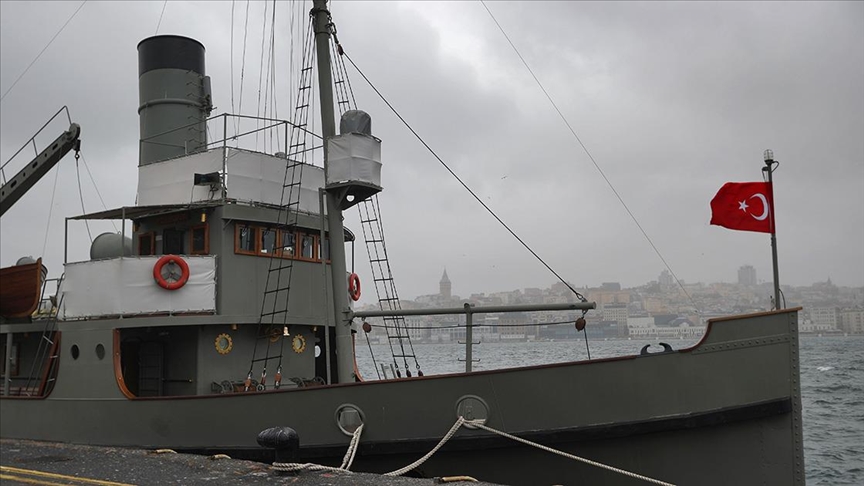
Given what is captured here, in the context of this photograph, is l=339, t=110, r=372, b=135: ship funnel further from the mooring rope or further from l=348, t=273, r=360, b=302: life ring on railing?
the mooring rope

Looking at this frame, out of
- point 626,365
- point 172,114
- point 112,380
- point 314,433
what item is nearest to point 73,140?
point 172,114

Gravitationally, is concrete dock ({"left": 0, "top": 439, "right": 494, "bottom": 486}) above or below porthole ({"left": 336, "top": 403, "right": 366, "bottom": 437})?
below

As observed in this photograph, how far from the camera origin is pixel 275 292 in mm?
12117

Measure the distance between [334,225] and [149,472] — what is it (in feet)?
14.4

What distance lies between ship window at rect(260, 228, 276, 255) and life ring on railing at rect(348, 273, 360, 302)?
2.02m

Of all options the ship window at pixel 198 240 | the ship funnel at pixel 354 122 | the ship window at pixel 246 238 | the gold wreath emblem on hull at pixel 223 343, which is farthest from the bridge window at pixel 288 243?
the ship funnel at pixel 354 122

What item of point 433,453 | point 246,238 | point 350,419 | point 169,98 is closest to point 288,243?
point 246,238

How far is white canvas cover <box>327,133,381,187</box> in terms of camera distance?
10.8 m

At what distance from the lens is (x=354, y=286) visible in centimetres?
1397

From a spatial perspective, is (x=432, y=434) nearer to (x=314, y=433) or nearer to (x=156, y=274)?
(x=314, y=433)

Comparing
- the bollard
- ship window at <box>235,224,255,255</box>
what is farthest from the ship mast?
the bollard

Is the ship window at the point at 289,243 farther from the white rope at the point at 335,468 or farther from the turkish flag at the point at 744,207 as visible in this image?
the turkish flag at the point at 744,207

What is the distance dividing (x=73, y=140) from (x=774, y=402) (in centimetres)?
1424

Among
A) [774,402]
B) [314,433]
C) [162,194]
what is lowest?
[314,433]
